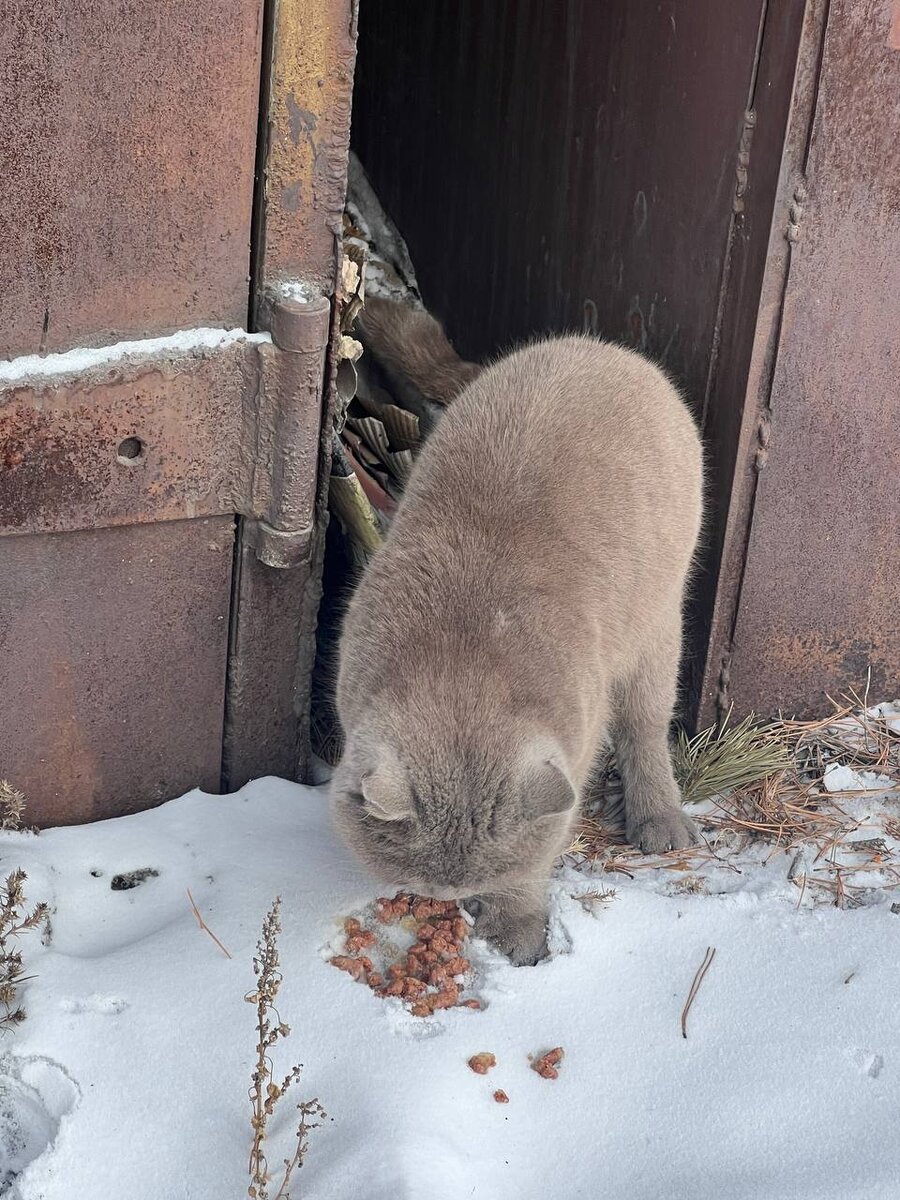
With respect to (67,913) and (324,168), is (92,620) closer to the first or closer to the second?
(67,913)

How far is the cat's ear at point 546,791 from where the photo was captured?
8.72 ft

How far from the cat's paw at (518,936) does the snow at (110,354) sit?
4.67 ft

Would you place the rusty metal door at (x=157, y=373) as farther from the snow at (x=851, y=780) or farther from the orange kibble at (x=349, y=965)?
the snow at (x=851, y=780)

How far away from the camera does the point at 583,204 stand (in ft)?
14.0

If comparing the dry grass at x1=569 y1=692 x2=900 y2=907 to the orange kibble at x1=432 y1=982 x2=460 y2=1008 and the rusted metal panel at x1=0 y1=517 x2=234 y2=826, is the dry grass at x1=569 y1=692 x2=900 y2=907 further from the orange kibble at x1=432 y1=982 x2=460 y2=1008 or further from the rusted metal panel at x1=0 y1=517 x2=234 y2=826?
the rusted metal panel at x1=0 y1=517 x2=234 y2=826

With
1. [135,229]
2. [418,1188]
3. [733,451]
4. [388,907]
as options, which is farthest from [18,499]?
[733,451]

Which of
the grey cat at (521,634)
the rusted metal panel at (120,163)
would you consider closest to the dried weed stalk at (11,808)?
the grey cat at (521,634)

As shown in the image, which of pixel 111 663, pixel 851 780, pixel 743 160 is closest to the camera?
pixel 111 663

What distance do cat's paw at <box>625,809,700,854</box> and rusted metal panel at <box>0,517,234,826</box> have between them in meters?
1.13

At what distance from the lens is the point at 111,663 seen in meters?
3.27

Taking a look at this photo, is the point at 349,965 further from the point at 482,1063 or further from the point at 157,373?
the point at 157,373

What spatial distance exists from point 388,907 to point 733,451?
150cm

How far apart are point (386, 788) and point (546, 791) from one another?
0.31 meters

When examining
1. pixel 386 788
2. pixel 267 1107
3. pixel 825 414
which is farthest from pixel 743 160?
pixel 267 1107
